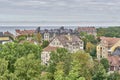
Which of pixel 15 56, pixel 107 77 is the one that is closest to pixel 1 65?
pixel 15 56

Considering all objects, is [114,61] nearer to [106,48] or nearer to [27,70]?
[106,48]

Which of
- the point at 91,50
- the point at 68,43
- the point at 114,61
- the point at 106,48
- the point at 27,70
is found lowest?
the point at 114,61

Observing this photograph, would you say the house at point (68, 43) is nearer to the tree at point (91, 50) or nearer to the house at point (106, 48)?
the tree at point (91, 50)

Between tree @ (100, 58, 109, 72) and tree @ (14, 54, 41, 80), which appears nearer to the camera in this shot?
tree @ (14, 54, 41, 80)

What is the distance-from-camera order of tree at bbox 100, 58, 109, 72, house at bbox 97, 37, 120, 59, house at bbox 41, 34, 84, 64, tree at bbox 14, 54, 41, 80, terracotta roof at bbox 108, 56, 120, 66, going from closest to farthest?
1. tree at bbox 14, 54, 41, 80
2. tree at bbox 100, 58, 109, 72
3. terracotta roof at bbox 108, 56, 120, 66
4. house at bbox 97, 37, 120, 59
5. house at bbox 41, 34, 84, 64

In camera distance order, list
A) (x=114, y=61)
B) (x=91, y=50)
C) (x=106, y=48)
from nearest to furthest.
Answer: (x=114, y=61), (x=106, y=48), (x=91, y=50)

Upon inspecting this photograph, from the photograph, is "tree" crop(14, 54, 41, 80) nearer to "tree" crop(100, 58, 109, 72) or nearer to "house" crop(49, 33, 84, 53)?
"tree" crop(100, 58, 109, 72)

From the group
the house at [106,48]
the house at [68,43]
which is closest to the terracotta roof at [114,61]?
the house at [106,48]

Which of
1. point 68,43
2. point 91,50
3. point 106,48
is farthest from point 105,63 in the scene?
point 68,43

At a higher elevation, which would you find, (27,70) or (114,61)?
(27,70)

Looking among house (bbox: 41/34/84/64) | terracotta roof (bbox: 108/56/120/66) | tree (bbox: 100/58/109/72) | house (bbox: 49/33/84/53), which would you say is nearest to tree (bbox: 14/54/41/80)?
tree (bbox: 100/58/109/72)

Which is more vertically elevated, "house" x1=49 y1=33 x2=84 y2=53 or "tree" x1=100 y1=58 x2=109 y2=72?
"house" x1=49 y1=33 x2=84 y2=53
